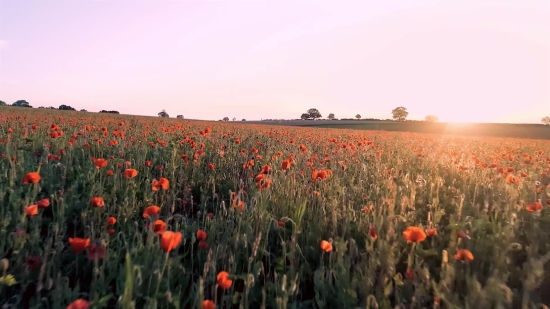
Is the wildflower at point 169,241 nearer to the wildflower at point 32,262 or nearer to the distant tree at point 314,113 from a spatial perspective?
the wildflower at point 32,262

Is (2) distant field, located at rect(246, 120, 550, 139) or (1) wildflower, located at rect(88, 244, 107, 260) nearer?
(1) wildflower, located at rect(88, 244, 107, 260)

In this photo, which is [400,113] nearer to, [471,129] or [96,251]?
[471,129]

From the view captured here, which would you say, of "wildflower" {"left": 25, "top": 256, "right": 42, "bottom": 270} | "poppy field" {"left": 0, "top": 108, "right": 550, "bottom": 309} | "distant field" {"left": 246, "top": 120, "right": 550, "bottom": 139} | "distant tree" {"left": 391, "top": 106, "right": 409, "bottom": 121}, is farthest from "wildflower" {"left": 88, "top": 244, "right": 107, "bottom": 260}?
"distant tree" {"left": 391, "top": 106, "right": 409, "bottom": 121}

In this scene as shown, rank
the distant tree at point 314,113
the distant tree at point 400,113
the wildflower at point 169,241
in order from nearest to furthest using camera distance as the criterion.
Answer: the wildflower at point 169,241 → the distant tree at point 400,113 → the distant tree at point 314,113

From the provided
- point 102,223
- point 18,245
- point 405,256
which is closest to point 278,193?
point 405,256

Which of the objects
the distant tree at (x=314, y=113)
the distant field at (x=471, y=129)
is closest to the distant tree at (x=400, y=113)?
the distant tree at (x=314, y=113)

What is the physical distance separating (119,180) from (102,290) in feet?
5.76

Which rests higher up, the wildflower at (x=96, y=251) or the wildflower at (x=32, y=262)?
the wildflower at (x=96, y=251)

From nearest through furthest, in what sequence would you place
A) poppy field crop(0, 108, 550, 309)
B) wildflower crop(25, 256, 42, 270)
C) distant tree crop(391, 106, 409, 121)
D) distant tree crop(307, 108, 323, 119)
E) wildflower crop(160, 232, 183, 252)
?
wildflower crop(160, 232, 183, 252), poppy field crop(0, 108, 550, 309), wildflower crop(25, 256, 42, 270), distant tree crop(391, 106, 409, 121), distant tree crop(307, 108, 323, 119)

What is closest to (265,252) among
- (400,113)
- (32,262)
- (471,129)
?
(32,262)

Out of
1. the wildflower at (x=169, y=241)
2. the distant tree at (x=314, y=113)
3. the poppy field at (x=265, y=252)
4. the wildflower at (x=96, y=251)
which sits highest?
the distant tree at (x=314, y=113)

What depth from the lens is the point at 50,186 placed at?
3008 mm

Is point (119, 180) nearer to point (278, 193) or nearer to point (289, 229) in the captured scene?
point (278, 193)

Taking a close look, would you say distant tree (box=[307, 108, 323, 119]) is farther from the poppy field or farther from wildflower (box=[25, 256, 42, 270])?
wildflower (box=[25, 256, 42, 270])
